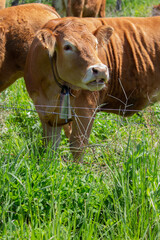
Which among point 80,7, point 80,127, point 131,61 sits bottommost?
point 80,127

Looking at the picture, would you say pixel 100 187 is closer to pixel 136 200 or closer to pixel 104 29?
pixel 136 200

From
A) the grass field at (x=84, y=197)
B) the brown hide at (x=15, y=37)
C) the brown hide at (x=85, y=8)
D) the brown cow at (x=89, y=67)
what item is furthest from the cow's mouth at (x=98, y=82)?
the brown hide at (x=85, y=8)

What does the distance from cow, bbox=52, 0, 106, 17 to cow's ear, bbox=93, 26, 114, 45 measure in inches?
177

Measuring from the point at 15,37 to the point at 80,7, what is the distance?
4.30m

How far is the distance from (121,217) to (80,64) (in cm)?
156

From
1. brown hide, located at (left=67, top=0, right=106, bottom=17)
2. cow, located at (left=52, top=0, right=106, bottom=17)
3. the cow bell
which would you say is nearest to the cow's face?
the cow bell

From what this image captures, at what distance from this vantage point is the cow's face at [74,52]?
412 cm

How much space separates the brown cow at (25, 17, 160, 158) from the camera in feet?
13.9

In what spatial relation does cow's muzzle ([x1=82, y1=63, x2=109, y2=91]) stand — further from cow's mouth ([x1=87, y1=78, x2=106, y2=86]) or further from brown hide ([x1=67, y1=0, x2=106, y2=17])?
brown hide ([x1=67, y1=0, x2=106, y2=17])

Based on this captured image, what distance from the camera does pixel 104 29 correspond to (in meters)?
4.59

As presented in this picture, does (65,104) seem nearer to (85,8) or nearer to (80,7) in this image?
(80,7)

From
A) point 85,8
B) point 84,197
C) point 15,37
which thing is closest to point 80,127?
point 84,197

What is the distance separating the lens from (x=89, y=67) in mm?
4086

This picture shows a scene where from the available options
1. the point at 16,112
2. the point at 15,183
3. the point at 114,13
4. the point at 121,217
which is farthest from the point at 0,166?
the point at 114,13
